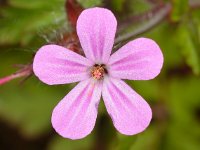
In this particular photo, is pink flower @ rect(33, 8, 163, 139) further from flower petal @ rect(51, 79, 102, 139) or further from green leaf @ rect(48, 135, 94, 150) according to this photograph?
green leaf @ rect(48, 135, 94, 150)

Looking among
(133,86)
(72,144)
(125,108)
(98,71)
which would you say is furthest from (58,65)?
(72,144)

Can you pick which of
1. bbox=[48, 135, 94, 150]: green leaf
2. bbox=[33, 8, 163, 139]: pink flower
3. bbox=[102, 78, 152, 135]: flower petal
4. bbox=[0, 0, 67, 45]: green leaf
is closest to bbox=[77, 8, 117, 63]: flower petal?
bbox=[33, 8, 163, 139]: pink flower

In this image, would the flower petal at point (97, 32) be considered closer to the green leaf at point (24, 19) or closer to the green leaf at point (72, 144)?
the green leaf at point (24, 19)

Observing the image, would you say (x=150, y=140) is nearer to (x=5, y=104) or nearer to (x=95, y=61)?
(x=5, y=104)

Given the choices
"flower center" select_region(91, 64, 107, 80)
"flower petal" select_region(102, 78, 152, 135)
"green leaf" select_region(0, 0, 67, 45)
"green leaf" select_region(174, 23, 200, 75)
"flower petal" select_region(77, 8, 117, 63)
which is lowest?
"flower petal" select_region(102, 78, 152, 135)

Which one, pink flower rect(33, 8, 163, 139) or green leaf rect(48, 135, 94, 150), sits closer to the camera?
pink flower rect(33, 8, 163, 139)

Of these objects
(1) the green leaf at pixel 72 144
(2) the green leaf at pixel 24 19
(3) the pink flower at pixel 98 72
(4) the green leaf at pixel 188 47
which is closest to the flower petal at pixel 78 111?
(3) the pink flower at pixel 98 72

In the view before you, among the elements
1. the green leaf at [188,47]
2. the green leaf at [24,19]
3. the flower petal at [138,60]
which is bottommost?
the flower petal at [138,60]

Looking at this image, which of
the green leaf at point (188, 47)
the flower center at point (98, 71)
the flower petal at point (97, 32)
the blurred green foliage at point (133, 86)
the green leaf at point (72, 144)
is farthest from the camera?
the green leaf at point (72, 144)

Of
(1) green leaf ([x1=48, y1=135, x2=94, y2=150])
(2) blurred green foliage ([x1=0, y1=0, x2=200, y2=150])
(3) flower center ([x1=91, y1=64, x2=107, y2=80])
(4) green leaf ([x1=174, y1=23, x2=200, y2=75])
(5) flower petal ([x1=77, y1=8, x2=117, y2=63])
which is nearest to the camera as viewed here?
(5) flower petal ([x1=77, y1=8, x2=117, y2=63])
